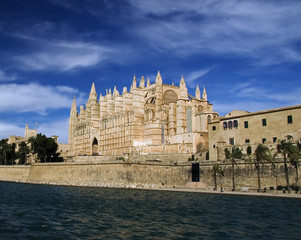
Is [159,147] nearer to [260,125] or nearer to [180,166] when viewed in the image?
[180,166]

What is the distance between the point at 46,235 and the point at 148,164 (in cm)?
3178

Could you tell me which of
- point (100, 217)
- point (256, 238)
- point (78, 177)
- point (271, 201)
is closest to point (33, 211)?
point (100, 217)

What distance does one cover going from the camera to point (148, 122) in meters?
72.8

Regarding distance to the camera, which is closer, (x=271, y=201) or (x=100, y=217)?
(x=100, y=217)

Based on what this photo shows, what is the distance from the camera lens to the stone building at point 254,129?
42250 mm

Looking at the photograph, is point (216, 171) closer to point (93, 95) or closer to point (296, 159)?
point (296, 159)

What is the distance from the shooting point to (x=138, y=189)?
4766cm

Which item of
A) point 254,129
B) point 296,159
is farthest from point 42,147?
point 296,159

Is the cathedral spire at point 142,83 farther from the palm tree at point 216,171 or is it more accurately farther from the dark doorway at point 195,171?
the palm tree at point 216,171

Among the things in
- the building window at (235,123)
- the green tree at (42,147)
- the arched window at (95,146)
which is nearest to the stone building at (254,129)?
the building window at (235,123)

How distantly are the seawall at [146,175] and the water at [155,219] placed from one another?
7.30 metres

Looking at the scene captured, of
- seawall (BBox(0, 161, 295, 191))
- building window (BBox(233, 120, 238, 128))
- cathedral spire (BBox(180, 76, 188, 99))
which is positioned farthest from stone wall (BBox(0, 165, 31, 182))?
building window (BBox(233, 120, 238, 128))

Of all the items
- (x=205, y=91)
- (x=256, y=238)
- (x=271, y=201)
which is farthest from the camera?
(x=205, y=91)

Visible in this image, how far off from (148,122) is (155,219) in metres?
49.6
